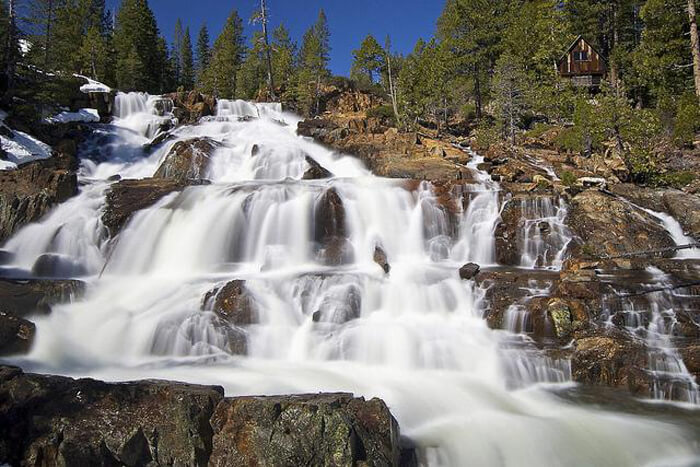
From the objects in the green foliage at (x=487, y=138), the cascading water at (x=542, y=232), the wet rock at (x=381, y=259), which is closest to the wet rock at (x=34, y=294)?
the wet rock at (x=381, y=259)

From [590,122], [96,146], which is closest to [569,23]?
[590,122]

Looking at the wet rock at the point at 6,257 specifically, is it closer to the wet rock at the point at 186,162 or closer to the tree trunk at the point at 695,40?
the wet rock at the point at 186,162

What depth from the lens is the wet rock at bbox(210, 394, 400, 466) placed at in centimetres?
554

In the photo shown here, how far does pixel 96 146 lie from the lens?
26.6 m

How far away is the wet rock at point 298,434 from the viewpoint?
5.54 m

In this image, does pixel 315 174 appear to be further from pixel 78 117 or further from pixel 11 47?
pixel 11 47

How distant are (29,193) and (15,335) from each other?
30.1 feet

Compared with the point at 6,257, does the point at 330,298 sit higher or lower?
lower

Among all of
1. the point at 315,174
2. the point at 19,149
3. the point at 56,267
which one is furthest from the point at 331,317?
the point at 19,149

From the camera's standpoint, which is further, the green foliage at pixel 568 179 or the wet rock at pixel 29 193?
the green foliage at pixel 568 179

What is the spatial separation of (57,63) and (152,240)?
23.4 m

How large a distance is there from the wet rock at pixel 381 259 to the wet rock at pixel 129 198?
845 cm

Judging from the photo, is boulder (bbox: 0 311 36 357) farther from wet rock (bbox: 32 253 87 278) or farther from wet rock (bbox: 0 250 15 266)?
wet rock (bbox: 0 250 15 266)

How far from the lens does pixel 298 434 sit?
5598mm
